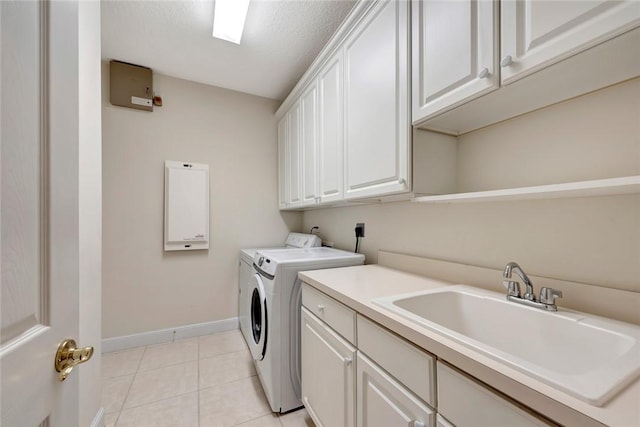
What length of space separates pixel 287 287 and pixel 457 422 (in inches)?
43.5

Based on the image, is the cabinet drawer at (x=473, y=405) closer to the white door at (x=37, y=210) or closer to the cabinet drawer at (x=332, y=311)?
the cabinet drawer at (x=332, y=311)

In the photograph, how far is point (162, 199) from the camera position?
2557mm

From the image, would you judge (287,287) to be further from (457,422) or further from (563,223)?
(563,223)

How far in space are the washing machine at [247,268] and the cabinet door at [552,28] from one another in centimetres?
196

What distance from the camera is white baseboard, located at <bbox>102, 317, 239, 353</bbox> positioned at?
234cm

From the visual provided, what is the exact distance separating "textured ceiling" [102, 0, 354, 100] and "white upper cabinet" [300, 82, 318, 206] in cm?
40

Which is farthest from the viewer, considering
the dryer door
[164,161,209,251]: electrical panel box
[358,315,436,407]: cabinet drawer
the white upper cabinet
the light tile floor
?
[164,161,209,251]: electrical panel box

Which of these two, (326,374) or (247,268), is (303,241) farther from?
(326,374)

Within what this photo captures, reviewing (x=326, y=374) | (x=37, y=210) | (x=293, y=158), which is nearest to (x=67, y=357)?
(x=37, y=210)

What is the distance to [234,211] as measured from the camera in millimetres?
2855

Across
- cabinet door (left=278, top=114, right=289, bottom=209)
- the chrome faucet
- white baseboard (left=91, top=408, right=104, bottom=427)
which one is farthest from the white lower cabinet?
cabinet door (left=278, top=114, right=289, bottom=209)

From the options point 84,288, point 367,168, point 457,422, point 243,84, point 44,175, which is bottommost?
point 457,422

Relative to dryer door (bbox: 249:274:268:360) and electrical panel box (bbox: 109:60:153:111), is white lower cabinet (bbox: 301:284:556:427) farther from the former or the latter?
electrical panel box (bbox: 109:60:153:111)

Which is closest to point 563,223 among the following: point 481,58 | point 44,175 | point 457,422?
point 481,58
